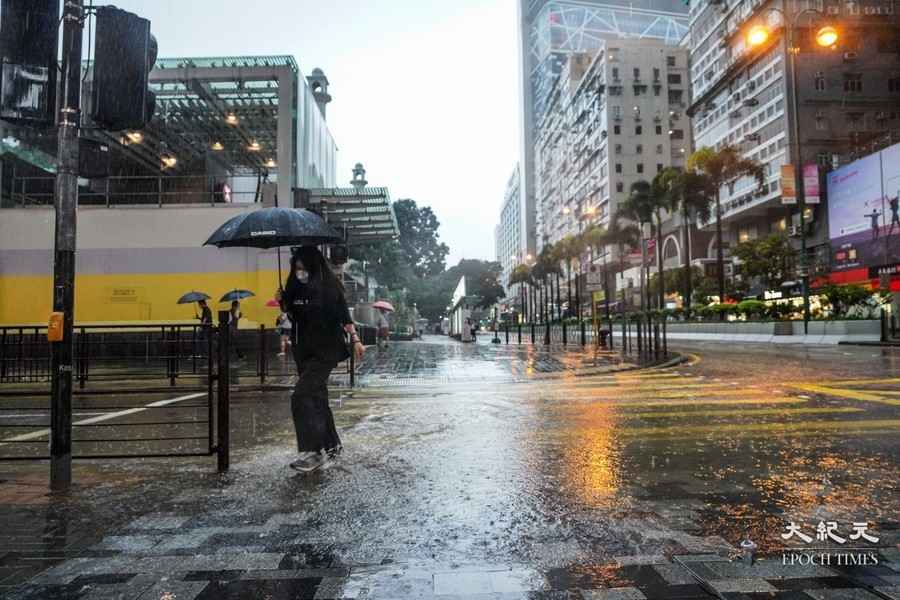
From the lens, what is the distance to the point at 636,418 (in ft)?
23.9

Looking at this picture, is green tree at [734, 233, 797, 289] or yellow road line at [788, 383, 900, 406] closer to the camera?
yellow road line at [788, 383, 900, 406]

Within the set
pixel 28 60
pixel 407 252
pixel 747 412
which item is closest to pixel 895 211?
pixel 407 252

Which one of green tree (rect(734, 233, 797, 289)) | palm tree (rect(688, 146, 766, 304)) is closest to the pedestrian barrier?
palm tree (rect(688, 146, 766, 304))

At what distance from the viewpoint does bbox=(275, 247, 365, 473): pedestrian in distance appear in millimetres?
5023

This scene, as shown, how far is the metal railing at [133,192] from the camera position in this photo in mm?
23938

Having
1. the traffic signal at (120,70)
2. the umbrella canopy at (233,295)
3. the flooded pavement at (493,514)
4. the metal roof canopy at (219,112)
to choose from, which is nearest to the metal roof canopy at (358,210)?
the metal roof canopy at (219,112)

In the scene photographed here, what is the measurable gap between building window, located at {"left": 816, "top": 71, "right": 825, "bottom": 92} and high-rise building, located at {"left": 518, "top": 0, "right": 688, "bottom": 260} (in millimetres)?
100285

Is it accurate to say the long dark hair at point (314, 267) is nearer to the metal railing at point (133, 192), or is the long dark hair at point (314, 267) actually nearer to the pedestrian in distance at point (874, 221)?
the metal railing at point (133, 192)

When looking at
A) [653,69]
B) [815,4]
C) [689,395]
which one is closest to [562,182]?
[653,69]

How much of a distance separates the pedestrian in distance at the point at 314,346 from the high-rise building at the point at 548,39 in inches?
6308

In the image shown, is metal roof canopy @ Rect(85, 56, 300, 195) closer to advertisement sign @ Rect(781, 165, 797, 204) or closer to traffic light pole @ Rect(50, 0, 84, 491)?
traffic light pole @ Rect(50, 0, 84, 491)

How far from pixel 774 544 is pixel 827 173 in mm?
60604

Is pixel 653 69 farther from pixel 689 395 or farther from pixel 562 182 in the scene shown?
pixel 689 395

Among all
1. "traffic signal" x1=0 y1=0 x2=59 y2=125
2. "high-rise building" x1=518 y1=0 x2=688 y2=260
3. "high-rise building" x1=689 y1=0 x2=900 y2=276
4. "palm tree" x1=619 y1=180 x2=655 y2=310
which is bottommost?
"traffic signal" x1=0 y1=0 x2=59 y2=125
